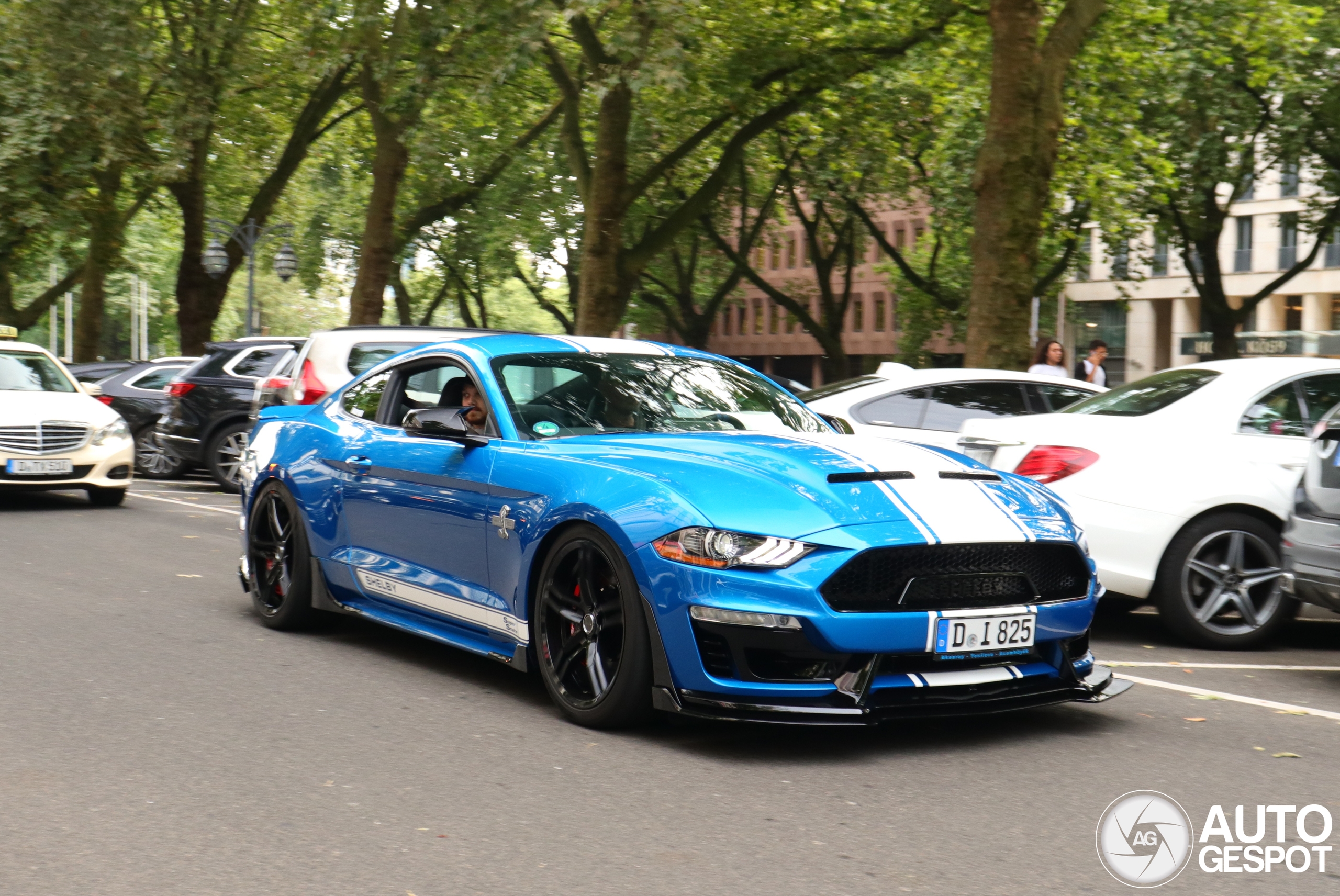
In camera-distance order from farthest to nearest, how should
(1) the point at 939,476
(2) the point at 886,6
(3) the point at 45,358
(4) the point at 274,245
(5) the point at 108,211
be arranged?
(4) the point at 274,245 → (5) the point at 108,211 → (2) the point at 886,6 → (3) the point at 45,358 → (1) the point at 939,476

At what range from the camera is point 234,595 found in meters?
9.22

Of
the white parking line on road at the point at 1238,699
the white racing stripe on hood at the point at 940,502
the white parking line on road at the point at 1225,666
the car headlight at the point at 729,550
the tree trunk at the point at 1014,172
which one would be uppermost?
the tree trunk at the point at 1014,172

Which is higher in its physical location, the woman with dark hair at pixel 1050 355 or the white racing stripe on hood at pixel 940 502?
the woman with dark hair at pixel 1050 355

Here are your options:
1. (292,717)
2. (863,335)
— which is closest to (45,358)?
(292,717)

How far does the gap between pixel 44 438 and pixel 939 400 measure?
27.5ft

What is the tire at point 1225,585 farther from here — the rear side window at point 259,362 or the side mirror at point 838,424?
the rear side window at point 259,362

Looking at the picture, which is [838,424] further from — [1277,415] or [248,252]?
[248,252]

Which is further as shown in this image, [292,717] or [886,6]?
[886,6]

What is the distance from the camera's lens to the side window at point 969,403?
1132cm

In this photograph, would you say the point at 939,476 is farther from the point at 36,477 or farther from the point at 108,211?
the point at 108,211

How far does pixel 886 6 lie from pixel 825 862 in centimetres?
2214

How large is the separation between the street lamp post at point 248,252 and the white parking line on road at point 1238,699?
25.7 meters

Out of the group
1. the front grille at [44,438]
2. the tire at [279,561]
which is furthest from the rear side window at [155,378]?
the tire at [279,561]

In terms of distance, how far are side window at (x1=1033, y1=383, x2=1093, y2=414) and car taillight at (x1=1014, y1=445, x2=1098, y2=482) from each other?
10.8 feet
